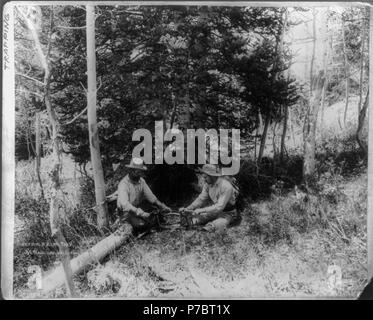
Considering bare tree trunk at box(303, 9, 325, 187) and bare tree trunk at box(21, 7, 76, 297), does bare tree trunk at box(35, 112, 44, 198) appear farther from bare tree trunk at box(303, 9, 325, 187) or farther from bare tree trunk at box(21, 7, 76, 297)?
bare tree trunk at box(303, 9, 325, 187)

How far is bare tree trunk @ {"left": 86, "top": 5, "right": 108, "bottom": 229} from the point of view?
3531 millimetres

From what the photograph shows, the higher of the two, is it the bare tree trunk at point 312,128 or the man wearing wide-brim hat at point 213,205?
the bare tree trunk at point 312,128

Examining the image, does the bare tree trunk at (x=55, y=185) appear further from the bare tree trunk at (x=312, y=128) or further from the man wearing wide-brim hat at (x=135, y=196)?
the bare tree trunk at (x=312, y=128)

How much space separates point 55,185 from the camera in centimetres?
357

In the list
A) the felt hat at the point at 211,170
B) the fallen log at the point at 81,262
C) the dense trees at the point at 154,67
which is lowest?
the fallen log at the point at 81,262

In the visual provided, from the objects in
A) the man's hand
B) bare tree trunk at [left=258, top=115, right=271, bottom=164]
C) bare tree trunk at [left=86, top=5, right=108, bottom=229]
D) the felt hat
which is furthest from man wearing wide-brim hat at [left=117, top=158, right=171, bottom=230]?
bare tree trunk at [left=258, top=115, right=271, bottom=164]

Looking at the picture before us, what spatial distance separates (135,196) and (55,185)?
554mm

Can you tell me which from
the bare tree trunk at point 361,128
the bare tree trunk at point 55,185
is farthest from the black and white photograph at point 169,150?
the bare tree trunk at point 361,128

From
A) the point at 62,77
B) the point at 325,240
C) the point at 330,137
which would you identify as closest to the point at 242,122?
the point at 330,137

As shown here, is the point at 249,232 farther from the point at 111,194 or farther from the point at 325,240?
the point at 111,194

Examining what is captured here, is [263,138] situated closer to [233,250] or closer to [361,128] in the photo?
[361,128]

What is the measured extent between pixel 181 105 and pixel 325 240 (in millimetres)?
1346

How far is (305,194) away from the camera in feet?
11.8

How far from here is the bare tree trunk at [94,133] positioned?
3.53 meters
